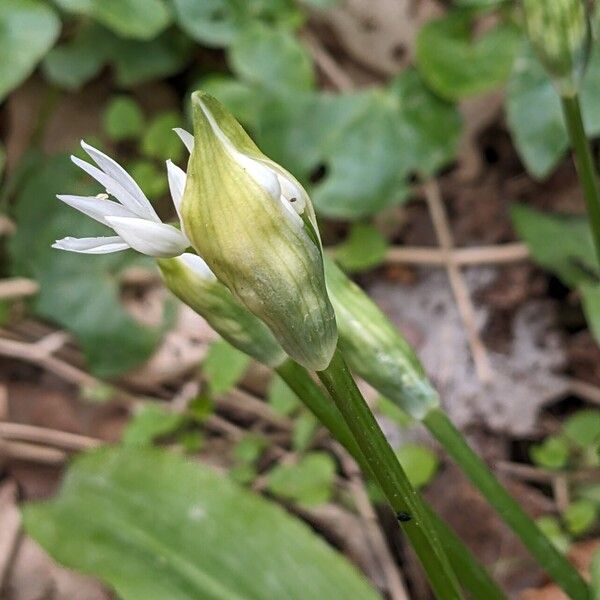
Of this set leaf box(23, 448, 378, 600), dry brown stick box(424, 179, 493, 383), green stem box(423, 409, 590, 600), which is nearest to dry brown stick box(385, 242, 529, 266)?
dry brown stick box(424, 179, 493, 383)

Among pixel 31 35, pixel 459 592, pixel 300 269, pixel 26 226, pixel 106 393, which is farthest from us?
pixel 26 226

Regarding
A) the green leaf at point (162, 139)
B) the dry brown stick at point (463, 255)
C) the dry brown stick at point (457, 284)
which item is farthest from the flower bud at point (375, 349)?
the green leaf at point (162, 139)

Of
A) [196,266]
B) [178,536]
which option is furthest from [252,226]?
[178,536]

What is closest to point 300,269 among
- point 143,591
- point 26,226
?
point 143,591

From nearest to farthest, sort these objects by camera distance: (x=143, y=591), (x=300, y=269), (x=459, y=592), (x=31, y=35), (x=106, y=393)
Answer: (x=300, y=269) < (x=459, y=592) < (x=143, y=591) < (x=31, y=35) < (x=106, y=393)

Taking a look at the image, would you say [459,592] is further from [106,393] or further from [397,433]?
[106,393]

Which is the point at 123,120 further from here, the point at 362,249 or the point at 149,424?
the point at 149,424
